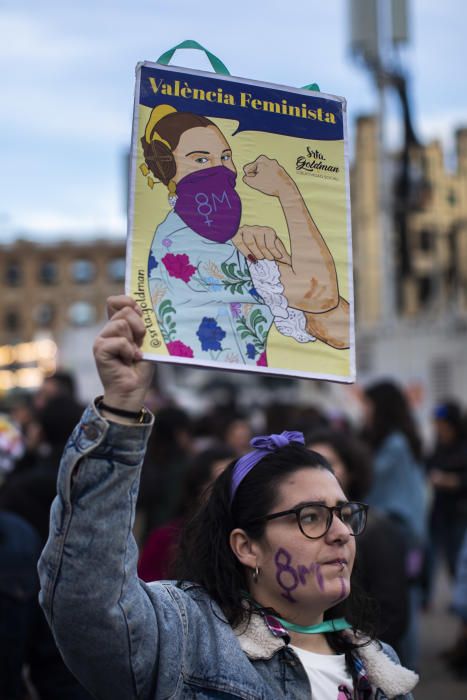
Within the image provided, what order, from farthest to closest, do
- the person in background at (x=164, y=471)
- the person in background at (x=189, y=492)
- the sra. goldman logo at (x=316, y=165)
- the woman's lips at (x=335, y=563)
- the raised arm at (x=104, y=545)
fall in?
1. the person in background at (x=164, y=471)
2. the person in background at (x=189, y=492)
3. the sra. goldman logo at (x=316, y=165)
4. the woman's lips at (x=335, y=563)
5. the raised arm at (x=104, y=545)

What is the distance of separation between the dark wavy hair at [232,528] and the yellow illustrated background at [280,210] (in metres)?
0.26

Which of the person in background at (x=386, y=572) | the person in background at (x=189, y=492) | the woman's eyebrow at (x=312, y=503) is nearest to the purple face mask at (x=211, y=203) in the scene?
the woman's eyebrow at (x=312, y=503)

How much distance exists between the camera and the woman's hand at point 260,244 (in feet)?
7.30

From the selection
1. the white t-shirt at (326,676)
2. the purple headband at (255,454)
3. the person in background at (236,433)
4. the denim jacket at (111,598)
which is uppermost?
the person in background at (236,433)

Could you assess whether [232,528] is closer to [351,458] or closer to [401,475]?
[351,458]

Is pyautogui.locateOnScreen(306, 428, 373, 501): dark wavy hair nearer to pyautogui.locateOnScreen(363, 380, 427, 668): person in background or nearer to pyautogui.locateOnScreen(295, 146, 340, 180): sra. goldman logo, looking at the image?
pyautogui.locateOnScreen(363, 380, 427, 668): person in background

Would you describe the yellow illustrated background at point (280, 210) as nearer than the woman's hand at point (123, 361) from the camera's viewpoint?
No

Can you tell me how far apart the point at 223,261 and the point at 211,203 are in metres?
0.13

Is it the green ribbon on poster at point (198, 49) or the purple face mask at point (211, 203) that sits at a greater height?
the green ribbon on poster at point (198, 49)

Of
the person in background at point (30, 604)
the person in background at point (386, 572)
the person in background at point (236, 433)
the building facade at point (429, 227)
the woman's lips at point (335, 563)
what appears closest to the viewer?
the woman's lips at point (335, 563)

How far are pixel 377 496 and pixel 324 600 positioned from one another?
3651 mm

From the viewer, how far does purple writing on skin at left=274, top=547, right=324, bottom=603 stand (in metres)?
2.18

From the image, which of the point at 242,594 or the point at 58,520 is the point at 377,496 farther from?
the point at 58,520

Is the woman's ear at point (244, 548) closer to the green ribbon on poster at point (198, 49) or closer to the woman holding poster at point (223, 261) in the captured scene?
the woman holding poster at point (223, 261)
